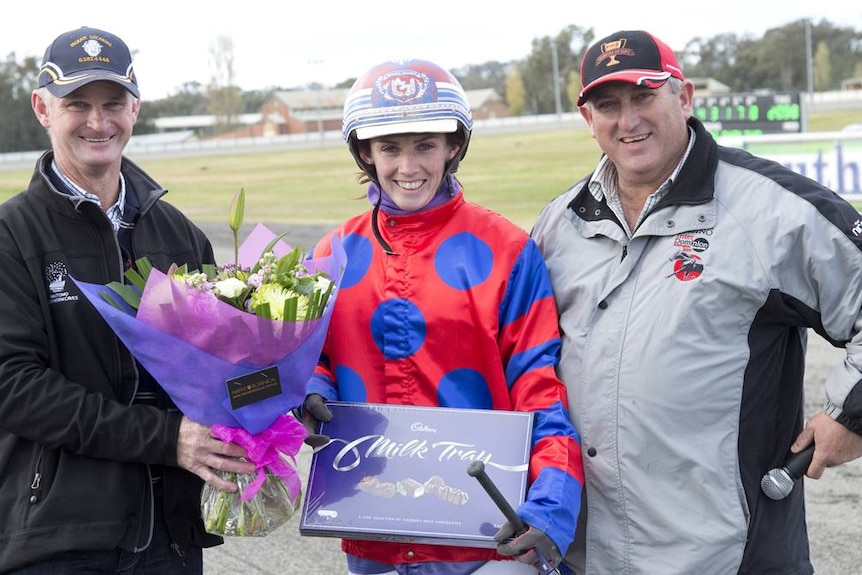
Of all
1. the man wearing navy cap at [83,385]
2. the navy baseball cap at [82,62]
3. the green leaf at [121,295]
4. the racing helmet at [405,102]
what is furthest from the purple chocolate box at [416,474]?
the navy baseball cap at [82,62]

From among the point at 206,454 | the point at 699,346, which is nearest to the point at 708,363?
the point at 699,346

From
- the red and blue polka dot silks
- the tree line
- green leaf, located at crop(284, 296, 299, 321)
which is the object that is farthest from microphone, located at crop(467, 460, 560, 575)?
the tree line

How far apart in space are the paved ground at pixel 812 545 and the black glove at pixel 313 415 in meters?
1.95

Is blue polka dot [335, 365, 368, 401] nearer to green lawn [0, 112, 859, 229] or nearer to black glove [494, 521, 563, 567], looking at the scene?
black glove [494, 521, 563, 567]

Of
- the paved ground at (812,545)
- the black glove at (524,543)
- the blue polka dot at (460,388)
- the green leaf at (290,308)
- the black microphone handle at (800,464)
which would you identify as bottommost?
the paved ground at (812,545)

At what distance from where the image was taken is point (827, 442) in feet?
9.31

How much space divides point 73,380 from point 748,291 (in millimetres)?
1923

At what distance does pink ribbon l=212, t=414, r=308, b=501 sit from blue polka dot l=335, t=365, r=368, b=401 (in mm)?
271

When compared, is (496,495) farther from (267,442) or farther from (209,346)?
(209,346)

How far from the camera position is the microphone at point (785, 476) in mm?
2861

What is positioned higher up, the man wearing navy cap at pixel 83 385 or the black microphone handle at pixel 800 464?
the man wearing navy cap at pixel 83 385

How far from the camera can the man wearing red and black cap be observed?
2.81 meters

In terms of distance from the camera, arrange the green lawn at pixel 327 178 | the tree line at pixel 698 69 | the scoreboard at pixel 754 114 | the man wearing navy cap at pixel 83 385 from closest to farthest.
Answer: the man wearing navy cap at pixel 83 385
the scoreboard at pixel 754 114
the green lawn at pixel 327 178
the tree line at pixel 698 69

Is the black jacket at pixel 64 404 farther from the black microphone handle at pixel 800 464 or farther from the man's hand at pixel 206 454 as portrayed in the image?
the black microphone handle at pixel 800 464
